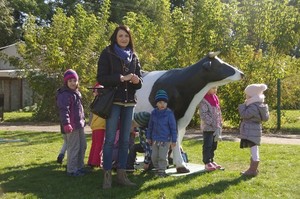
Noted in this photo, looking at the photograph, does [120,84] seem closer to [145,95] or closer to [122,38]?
[122,38]

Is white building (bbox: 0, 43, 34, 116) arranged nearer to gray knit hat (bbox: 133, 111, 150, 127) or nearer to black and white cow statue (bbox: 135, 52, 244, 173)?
gray knit hat (bbox: 133, 111, 150, 127)

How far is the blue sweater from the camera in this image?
637 centimetres

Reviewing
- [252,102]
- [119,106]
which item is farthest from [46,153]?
[252,102]

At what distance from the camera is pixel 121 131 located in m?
5.96

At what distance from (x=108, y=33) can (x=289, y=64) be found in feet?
24.6

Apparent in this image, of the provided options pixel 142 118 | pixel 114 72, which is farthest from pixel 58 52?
pixel 114 72

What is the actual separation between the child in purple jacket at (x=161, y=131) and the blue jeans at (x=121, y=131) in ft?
1.91

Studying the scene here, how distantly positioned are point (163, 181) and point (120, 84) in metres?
1.55

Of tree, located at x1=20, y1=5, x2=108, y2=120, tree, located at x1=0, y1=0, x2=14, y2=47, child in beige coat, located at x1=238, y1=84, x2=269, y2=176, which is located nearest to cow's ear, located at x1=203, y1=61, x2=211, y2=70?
child in beige coat, located at x1=238, y1=84, x2=269, y2=176

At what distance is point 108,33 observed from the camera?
18.4 m

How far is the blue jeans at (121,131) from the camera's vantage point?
579 centimetres

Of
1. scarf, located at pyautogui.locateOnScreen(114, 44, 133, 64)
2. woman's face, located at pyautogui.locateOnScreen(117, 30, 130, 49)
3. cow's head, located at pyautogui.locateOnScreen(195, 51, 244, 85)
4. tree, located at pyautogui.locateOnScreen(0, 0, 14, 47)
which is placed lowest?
cow's head, located at pyautogui.locateOnScreen(195, 51, 244, 85)

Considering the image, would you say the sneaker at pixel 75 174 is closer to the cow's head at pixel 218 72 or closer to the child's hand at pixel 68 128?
the child's hand at pixel 68 128

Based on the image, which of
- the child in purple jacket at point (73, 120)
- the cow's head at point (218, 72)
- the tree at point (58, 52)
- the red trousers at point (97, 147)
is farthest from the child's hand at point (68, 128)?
the tree at point (58, 52)
